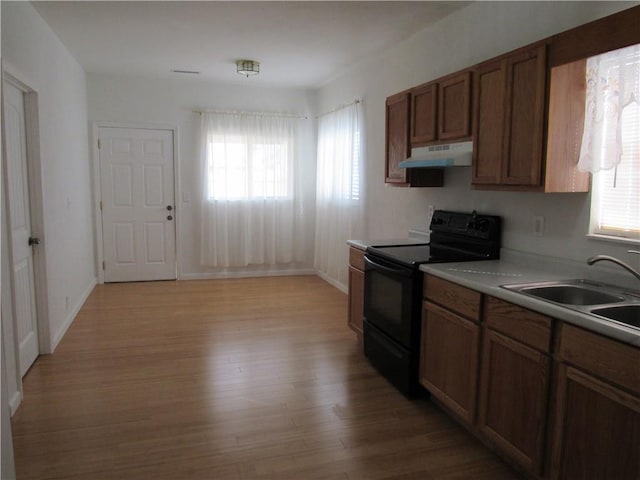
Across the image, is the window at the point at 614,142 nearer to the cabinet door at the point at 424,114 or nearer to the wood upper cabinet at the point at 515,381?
the wood upper cabinet at the point at 515,381

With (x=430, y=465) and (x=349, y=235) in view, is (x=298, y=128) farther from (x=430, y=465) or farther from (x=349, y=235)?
(x=430, y=465)

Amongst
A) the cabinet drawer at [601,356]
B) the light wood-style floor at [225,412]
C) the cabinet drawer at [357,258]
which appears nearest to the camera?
the cabinet drawer at [601,356]

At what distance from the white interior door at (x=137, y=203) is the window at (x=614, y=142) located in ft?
17.4

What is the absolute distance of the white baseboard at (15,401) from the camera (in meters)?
2.74

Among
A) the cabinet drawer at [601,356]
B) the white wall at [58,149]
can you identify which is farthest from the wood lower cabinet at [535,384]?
the white wall at [58,149]

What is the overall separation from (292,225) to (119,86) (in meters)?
2.98

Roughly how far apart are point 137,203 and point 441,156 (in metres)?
4.61

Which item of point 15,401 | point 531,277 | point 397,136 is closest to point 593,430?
point 531,277

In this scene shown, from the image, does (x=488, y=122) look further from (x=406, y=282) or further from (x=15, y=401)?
(x=15, y=401)

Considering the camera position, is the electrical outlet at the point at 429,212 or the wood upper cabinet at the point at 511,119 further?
the electrical outlet at the point at 429,212

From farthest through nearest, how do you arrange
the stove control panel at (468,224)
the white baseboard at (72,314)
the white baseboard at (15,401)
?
the white baseboard at (72,314) < the stove control panel at (468,224) < the white baseboard at (15,401)

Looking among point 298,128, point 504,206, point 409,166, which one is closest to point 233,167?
point 298,128

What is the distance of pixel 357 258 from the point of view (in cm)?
380

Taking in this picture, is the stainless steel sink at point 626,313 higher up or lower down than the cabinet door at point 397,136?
lower down
